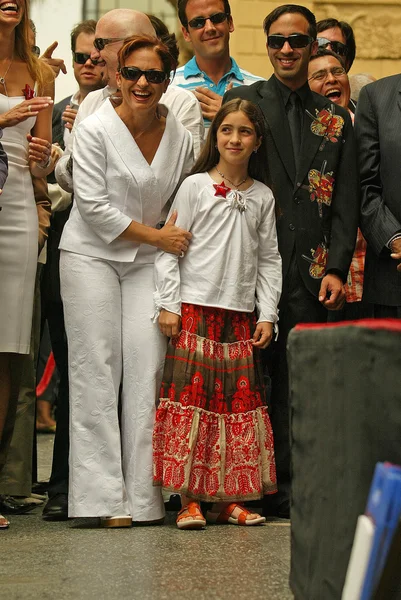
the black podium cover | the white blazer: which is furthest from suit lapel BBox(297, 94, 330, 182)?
the black podium cover

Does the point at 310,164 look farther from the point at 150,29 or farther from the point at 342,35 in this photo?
the point at 342,35

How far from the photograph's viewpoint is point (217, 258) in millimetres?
5156

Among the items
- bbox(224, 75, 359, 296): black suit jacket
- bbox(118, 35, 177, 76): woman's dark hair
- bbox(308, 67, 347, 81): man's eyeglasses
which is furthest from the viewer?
bbox(308, 67, 347, 81): man's eyeglasses

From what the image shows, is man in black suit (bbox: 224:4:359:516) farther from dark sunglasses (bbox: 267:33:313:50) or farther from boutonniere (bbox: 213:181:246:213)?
boutonniere (bbox: 213:181:246:213)

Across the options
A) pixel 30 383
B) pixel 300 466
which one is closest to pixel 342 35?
pixel 30 383

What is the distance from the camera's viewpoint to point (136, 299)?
5.19 meters

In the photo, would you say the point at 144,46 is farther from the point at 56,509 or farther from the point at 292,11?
the point at 56,509

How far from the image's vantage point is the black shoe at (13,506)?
213 inches

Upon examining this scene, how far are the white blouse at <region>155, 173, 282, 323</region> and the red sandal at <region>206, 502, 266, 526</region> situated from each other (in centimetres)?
75

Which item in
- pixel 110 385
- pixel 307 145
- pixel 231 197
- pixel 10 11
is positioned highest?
pixel 10 11

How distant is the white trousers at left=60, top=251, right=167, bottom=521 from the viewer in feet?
16.6

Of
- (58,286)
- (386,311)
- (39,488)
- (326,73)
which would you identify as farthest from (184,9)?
(39,488)

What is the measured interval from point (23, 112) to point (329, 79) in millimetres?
1804

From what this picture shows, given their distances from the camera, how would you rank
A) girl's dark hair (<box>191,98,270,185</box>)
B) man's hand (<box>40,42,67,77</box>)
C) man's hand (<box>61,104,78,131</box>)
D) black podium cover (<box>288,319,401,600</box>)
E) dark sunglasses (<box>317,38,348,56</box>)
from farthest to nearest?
1. dark sunglasses (<box>317,38,348,56</box>)
2. man's hand (<box>40,42,67,77</box>)
3. man's hand (<box>61,104,78,131</box>)
4. girl's dark hair (<box>191,98,270,185</box>)
5. black podium cover (<box>288,319,401,600</box>)
